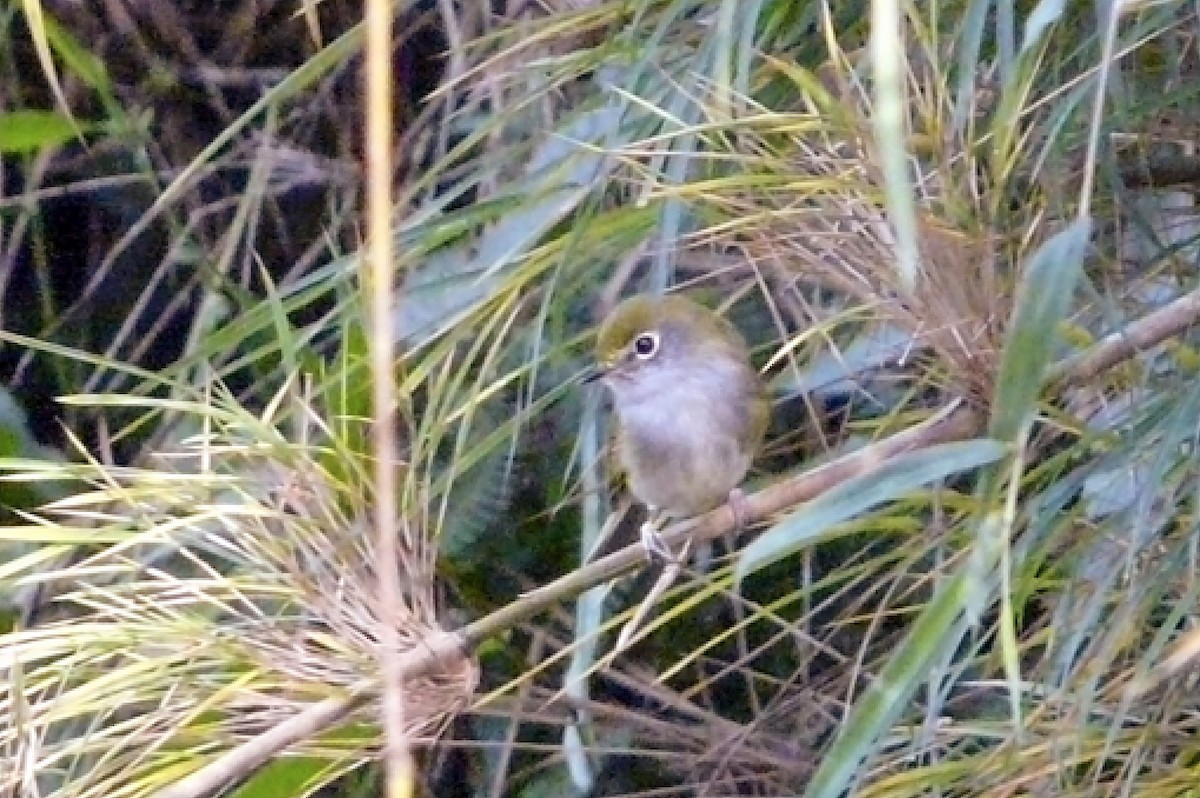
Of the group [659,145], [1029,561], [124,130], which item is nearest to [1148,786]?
[1029,561]

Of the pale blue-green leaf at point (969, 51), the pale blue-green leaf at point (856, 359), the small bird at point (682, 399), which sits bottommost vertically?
the small bird at point (682, 399)

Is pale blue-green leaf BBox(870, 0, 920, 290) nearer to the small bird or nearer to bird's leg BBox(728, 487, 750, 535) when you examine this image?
bird's leg BBox(728, 487, 750, 535)

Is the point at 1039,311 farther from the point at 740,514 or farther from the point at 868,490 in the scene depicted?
the point at 740,514

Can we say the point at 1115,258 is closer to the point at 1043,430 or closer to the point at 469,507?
the point at 1043,430

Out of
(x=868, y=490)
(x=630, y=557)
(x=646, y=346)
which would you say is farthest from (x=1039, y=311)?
(x=646, y=346)

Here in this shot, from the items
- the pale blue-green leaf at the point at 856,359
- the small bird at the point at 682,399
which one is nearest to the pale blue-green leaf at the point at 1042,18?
the pale blue-green leaf at the point at 856,359

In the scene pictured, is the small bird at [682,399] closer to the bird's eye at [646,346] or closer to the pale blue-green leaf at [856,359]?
the bird's eye at [646,346]
